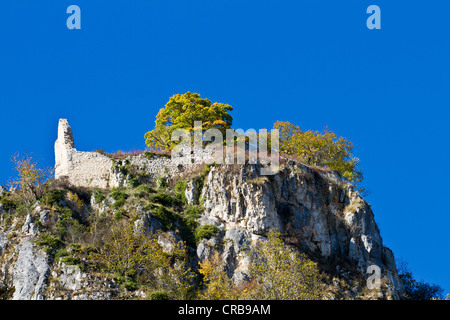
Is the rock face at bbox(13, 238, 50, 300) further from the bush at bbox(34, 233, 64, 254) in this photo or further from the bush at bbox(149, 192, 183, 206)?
the bush at bbox(149, 192, 183, 206)

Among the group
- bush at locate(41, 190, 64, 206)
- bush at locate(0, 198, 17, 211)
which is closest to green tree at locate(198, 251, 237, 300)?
bush at locate(41, 190, 64, 206)

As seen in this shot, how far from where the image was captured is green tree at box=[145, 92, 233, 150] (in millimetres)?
54356

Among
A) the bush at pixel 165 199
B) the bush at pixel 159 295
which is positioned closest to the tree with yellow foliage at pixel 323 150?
the bush at pixel 165 199

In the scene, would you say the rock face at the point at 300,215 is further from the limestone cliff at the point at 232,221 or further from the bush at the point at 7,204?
the bush at the point at 7,204

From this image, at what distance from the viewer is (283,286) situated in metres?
34.6

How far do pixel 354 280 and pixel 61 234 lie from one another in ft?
64.6

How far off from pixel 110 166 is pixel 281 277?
762 inches

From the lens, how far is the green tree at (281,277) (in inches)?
1355

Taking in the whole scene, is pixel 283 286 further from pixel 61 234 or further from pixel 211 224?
pixel 61 234

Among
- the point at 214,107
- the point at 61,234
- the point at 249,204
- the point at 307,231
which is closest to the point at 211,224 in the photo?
the point at 249,204

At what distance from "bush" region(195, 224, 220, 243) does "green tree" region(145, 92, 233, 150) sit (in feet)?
37.2

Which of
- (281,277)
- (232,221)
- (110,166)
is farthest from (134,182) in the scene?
(281,277)

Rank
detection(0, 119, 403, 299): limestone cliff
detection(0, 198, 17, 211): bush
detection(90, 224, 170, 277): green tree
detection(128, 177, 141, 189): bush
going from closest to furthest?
detection(90, 224, 170, 277): green tree < detection(0, 119, 403, 299): limestone cliff < detection(0, 198, 17, 211): bush < detection(128, 177, 141, 189): bush

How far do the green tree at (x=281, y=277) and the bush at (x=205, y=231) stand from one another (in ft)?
16.9
